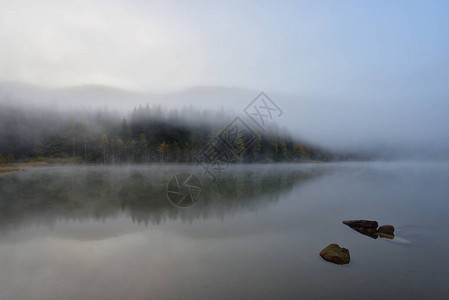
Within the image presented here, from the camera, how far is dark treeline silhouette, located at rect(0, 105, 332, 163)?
3255 inches

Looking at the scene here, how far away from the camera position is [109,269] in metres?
7.28

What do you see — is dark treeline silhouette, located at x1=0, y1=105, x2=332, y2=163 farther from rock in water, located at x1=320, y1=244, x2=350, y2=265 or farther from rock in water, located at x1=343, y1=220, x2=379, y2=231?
rock in water, located at x1=320, y1=244, x2=350, y2=265

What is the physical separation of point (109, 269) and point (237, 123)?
303 feet

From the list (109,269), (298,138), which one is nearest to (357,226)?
(109,269)

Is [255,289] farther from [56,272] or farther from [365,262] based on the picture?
[56,272]

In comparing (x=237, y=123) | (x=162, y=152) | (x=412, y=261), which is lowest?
(x=412, y=261)

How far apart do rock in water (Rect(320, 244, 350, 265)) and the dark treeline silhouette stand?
80.0 m

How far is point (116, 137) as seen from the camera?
94062mm

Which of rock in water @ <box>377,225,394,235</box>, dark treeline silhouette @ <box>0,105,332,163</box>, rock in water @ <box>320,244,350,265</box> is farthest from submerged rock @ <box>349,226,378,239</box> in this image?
dark treeline silhouette @ <box>0,105,332,163</box>

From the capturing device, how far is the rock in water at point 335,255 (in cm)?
804

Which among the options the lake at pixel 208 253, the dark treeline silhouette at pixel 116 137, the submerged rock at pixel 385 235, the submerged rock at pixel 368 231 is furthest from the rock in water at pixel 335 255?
the dark treeline silhouette at pixel 116 137

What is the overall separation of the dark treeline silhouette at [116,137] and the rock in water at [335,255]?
7997cm

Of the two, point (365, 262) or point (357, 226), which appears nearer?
point (365, 262)

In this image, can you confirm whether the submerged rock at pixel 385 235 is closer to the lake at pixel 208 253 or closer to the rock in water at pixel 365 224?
the lake at pixel 208 253
